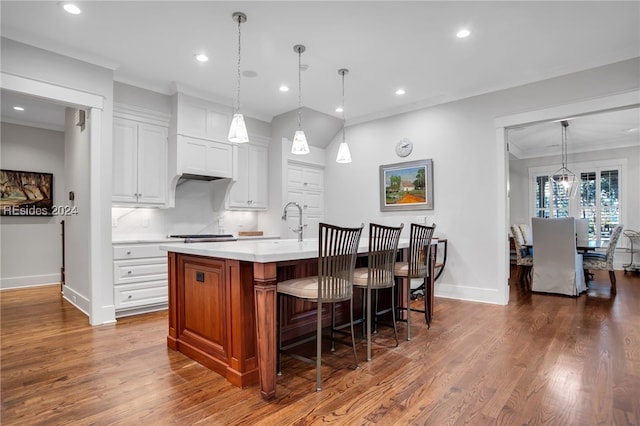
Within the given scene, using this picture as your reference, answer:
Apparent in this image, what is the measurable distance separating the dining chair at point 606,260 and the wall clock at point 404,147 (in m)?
3.17

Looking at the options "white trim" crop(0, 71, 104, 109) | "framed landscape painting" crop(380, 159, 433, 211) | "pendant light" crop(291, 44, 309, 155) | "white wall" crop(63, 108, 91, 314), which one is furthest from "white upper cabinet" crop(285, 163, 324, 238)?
"white trim" crop(0, 71, 104, 109)

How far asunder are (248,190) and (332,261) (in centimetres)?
351

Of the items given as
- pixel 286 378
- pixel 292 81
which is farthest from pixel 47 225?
pixel 286 378

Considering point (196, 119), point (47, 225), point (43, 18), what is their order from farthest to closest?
point (47, 225), point (196, 119), point (43, 18)

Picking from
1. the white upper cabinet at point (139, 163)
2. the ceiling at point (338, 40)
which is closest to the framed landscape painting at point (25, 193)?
the white upper cabinet at point (139, 163)

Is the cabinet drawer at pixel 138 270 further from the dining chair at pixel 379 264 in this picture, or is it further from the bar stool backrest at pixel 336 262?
the bar stool backrest at pixel 336 262

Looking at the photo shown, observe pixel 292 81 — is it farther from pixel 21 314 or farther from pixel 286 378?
pixel 21 314

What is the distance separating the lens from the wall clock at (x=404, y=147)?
516cm

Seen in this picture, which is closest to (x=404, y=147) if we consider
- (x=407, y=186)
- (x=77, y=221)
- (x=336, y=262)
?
(x=407, y=186)

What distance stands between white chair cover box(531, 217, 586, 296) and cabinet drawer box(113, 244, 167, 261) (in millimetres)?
5089

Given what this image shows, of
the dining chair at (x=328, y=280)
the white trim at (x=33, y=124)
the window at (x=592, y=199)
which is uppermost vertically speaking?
the white trim at (x=33, y=124)

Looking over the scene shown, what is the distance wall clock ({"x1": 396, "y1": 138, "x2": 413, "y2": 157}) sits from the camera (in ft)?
16.9

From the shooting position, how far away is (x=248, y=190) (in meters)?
5.44

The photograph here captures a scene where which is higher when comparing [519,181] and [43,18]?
[43,18]
